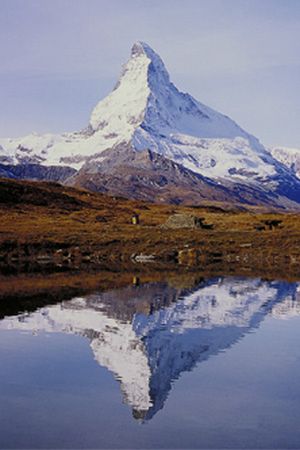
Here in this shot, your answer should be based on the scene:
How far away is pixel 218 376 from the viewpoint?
27594 mm

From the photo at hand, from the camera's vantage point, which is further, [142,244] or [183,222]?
[183,222]

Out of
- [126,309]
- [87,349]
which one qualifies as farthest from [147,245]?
[87,349]

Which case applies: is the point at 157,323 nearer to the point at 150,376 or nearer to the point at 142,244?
the point at 150,376

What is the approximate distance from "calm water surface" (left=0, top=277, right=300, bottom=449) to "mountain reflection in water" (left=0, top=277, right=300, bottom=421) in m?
0.07

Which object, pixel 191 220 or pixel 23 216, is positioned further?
pixel 23 216

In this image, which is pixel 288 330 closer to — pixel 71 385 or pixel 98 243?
pixel 71 385

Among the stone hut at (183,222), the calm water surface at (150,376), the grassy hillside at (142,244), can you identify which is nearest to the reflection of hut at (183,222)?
the stone hut at (183,222)

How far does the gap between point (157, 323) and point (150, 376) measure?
12883mm

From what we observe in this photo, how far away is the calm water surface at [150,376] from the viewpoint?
67.6ft

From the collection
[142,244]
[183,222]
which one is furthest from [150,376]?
[183,222]

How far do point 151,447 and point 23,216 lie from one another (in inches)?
4184

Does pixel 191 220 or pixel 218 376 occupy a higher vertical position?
pixel 191 220

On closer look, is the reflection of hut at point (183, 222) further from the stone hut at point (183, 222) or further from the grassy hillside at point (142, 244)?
the grassy hillside at point (142, 244)

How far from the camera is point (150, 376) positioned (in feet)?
89.3
